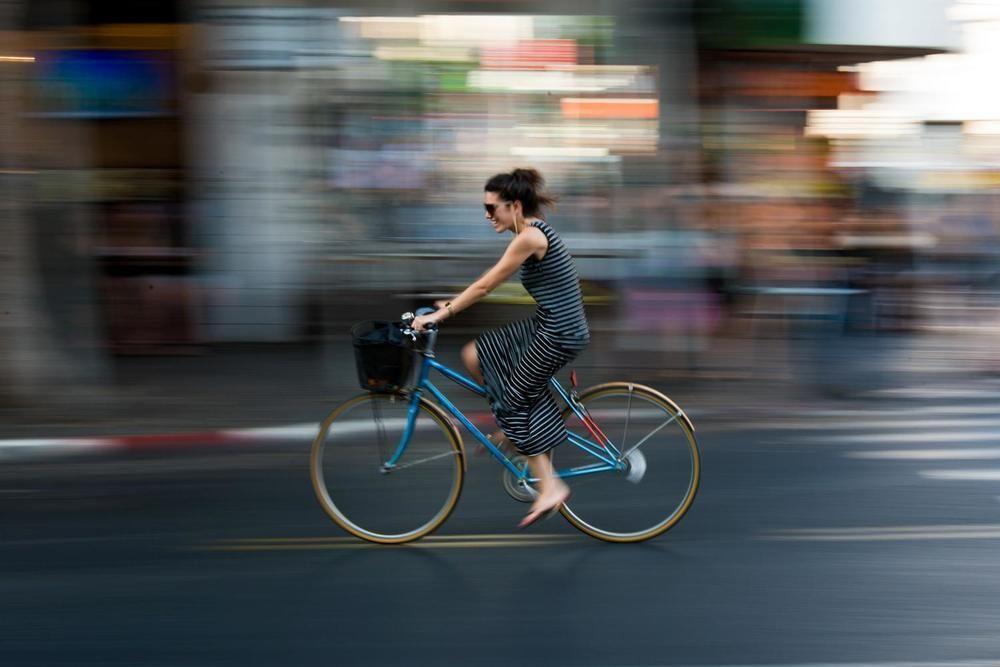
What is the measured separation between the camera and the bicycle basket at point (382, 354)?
16.4ft

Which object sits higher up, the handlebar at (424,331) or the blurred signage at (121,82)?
the blurred signage at (121,82)

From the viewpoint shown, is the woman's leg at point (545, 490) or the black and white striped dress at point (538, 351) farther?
the woman's leg at point (545, 490)

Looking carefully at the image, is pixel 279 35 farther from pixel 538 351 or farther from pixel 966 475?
pixel 966 475

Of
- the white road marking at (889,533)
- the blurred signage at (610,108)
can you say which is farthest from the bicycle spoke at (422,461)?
the blurred signage at (610,108)

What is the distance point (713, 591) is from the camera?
15.4 ft

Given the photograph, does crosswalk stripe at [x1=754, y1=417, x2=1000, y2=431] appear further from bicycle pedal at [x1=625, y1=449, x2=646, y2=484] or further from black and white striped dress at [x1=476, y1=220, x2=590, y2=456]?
black and white striped dress at [x1=476, y1=220, x2=590, y2=456]

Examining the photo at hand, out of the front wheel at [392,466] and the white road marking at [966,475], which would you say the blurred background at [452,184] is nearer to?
the white road marking at [966,475]

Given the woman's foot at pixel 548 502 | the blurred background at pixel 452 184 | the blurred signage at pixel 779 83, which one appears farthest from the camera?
the blurred signage at pixel 779 83

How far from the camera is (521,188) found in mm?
4949

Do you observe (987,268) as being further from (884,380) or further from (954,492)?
(954,492)

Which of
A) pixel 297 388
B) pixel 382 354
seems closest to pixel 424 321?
pixel 382 354

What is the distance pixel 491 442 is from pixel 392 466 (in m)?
0.52

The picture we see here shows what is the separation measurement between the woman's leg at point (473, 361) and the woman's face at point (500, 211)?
602mm

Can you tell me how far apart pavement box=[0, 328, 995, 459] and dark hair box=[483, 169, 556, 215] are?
1.80 metres
